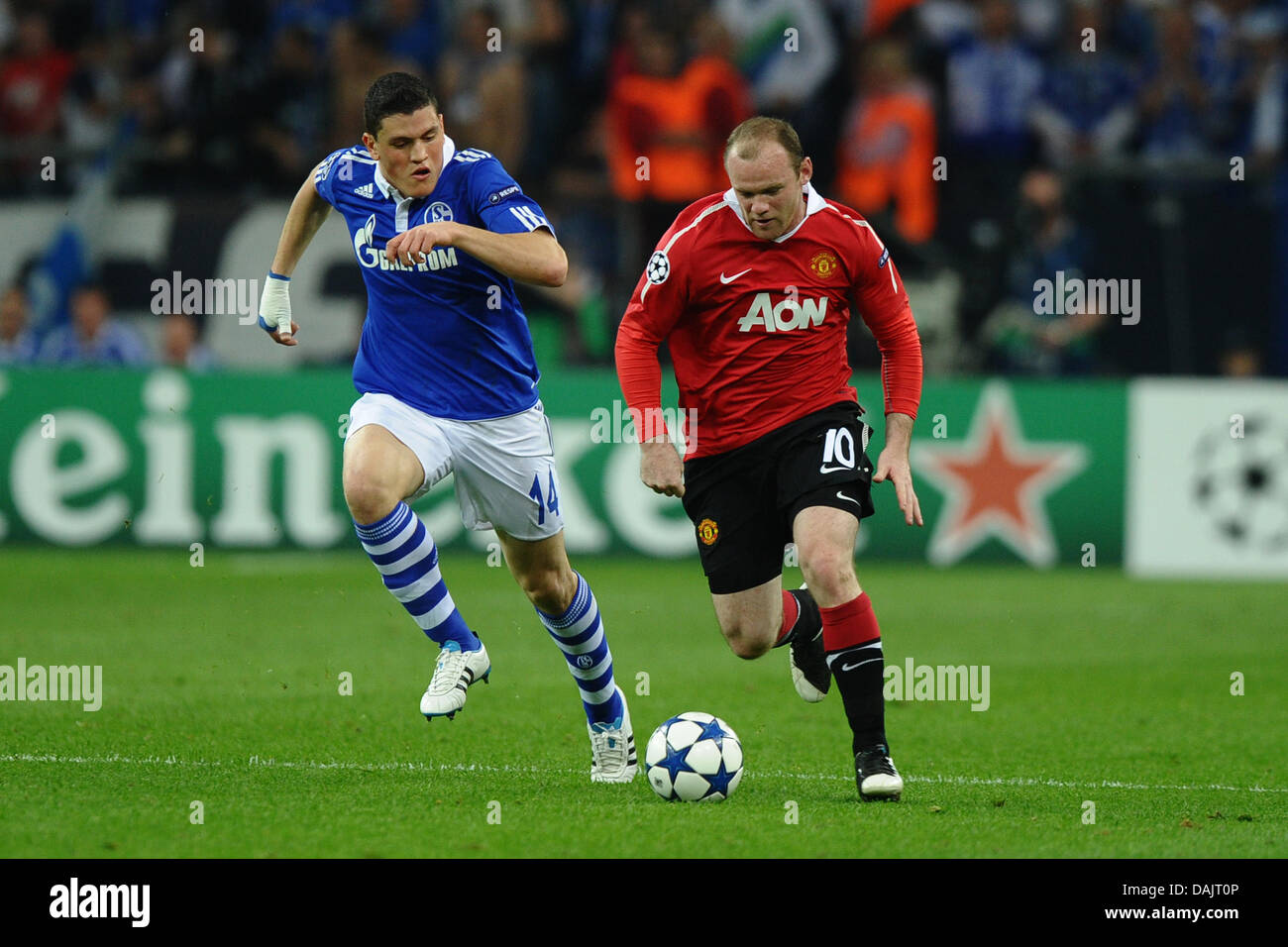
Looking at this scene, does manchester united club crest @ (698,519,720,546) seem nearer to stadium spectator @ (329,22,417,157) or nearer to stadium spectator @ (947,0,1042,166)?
stadium spectator @ (947,0,1042,166)

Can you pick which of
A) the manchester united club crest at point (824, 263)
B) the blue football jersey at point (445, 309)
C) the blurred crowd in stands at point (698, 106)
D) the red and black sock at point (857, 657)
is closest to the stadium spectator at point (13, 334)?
the blurred crowd in stands at point (698, 106)

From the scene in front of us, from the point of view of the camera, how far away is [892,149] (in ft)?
52.9

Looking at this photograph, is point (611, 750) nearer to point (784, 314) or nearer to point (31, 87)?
point (784, 314)

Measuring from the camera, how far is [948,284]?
15.9 metres

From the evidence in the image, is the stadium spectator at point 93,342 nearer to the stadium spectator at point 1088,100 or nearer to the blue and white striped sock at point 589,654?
the stadium spectator at point 1088,100

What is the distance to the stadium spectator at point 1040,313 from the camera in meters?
15.6

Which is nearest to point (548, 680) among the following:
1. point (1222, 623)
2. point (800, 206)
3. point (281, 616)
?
point (281, 616)

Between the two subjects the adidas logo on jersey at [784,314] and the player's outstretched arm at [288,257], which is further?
the player's outstretched arm at [288,257]

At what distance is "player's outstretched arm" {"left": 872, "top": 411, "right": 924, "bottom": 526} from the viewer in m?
6.53

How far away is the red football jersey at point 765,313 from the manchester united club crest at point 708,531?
31 centimetres

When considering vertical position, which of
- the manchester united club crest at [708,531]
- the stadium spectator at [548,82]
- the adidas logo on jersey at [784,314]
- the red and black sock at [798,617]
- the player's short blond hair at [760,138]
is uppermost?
the stadium spectator at [548,82]

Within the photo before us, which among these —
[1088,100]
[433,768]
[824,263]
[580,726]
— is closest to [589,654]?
[433,768]

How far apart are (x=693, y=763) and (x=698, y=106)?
400 inches

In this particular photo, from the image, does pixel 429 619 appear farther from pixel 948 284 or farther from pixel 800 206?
pixel 948 284
